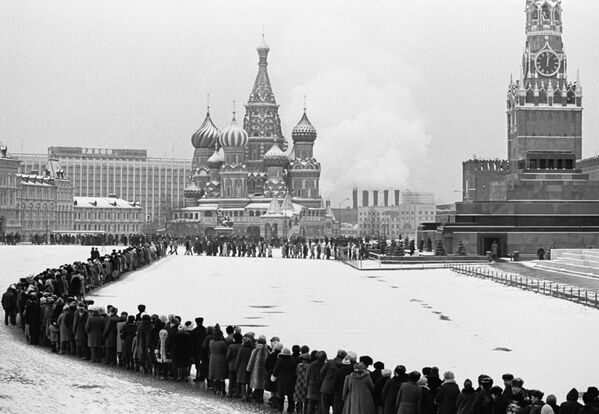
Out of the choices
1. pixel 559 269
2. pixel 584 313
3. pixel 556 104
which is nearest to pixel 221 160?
pixel 556 104

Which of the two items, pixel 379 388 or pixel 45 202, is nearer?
pixel 379 388

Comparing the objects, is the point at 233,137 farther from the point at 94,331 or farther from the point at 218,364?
the point at 218,364

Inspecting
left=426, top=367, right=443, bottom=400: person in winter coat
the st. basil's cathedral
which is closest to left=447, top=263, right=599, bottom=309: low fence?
left=426, top=367, right=443, bottom=400: person in winter coat

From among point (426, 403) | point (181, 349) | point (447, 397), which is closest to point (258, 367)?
point (181, 349)

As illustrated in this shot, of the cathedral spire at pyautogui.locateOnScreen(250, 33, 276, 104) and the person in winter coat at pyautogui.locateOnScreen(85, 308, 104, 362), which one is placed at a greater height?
the cathedral spire at pyautogui.locateOnScreen(250, 33, 276, 104)

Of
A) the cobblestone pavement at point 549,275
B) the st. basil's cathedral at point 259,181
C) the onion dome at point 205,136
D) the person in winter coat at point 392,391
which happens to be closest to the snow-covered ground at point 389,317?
the cobblestone pavement at point 549,275

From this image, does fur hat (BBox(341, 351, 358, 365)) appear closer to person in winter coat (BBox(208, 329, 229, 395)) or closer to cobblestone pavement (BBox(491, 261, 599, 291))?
person in winter coat (BBox(208, 329, 229, 395))

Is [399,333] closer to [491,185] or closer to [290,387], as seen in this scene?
[290,387]

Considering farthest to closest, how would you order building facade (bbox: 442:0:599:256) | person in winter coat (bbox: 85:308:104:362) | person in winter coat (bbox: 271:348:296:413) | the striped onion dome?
the striped onion dome
building facade (bbox: 442:0:599:256)
person in winter coat (bbox: 85:308:104:362)
person in winter coat (bbox: 271:348:296:413)
